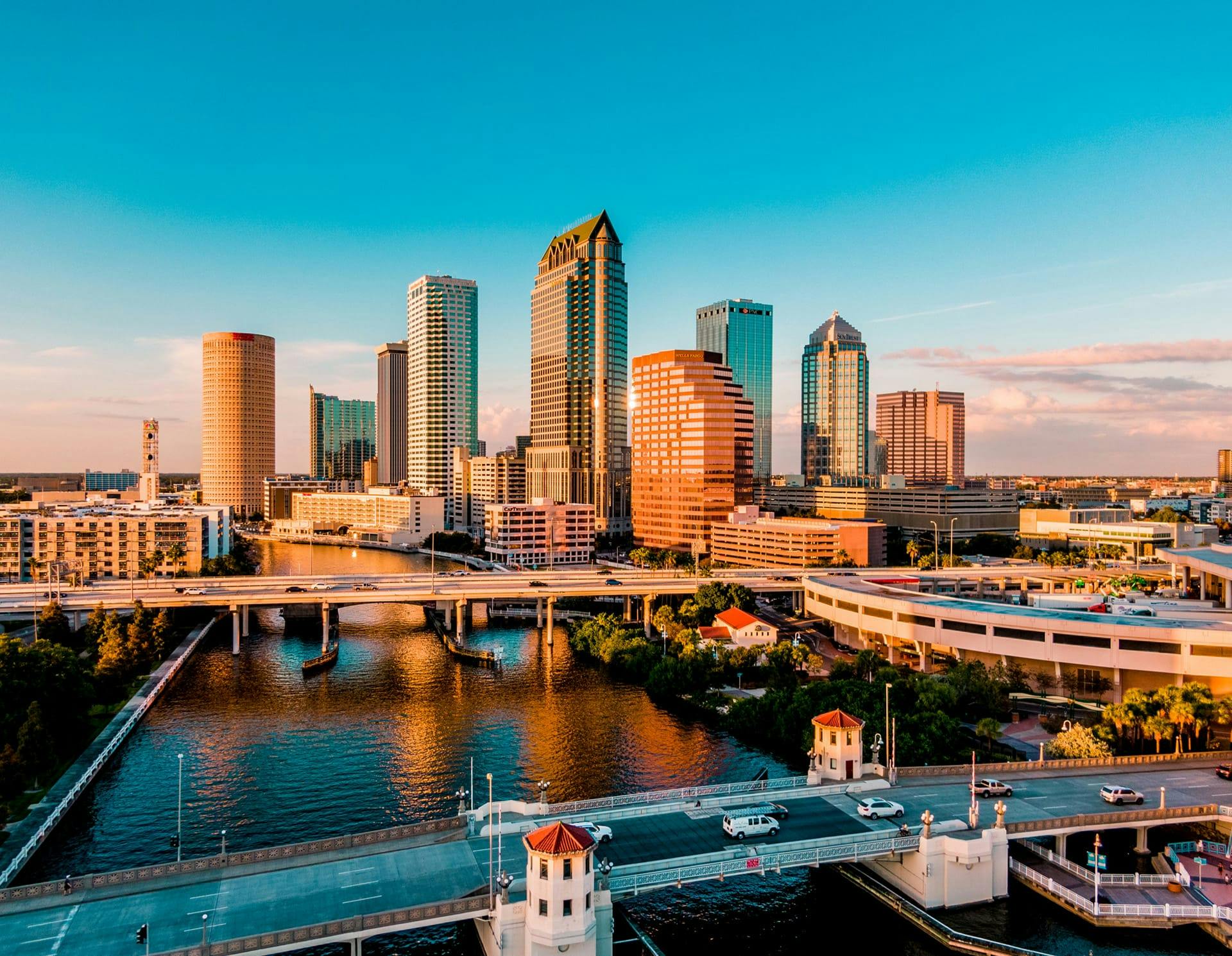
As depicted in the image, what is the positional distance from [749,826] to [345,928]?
18.5 meters

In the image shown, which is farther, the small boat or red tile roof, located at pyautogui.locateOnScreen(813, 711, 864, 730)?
the small boat

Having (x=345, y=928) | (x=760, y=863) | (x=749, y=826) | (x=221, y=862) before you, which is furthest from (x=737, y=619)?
(x=345, y=928)

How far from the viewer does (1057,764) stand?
53688 millimetres

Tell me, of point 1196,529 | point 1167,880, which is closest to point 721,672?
point 1167,880

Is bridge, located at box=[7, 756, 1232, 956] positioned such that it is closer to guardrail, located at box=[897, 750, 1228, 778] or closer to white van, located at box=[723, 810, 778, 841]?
guardrail, located at box=[897, 750, 1228, 778]

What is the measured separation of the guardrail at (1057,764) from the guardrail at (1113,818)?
6.72 meters

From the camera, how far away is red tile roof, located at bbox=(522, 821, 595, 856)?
109 ft

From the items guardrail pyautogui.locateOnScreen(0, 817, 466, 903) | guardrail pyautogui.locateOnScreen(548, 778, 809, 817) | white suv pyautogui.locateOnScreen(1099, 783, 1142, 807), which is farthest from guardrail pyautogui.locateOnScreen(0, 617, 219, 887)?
white suv pyautogui.locateOnScreen(1099, 783, 1142, 807)

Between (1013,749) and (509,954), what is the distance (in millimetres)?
43309

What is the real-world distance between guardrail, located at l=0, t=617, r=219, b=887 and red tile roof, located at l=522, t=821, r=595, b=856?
20.8m

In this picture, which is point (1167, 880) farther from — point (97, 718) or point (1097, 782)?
point (97, 718)

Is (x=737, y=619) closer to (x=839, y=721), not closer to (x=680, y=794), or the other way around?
(x=839, y=721)

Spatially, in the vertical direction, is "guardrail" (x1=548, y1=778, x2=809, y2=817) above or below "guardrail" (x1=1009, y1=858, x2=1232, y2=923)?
above

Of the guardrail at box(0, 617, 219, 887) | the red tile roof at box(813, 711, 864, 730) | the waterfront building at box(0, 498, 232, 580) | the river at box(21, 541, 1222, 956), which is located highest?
the waterfront building at box(0, 498, 232, 580)
